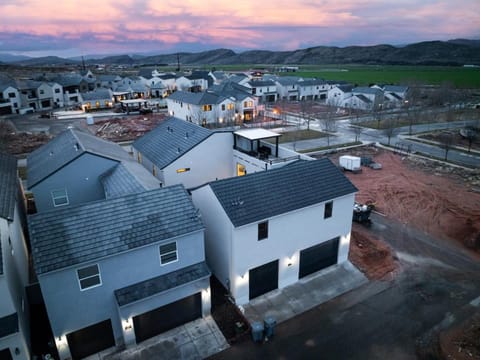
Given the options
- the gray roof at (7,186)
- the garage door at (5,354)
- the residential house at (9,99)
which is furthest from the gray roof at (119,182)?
the residential house at (9,99)

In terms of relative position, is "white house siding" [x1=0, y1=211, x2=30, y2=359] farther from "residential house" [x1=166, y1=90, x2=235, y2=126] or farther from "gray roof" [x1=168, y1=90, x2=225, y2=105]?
"gray roof" [x1=168, y1=90, x2=225, y2=105]

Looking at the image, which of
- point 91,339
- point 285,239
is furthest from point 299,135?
point 91,339

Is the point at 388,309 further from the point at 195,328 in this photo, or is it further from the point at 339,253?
the point at 195,328

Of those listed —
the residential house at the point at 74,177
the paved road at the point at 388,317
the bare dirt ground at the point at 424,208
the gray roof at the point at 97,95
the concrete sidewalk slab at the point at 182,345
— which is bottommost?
the concrete sidewalk slab at the point at 182,345

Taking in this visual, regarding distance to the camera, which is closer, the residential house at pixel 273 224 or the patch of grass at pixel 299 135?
the residential house at pixel 273 224

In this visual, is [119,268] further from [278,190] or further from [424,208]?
[424,208]

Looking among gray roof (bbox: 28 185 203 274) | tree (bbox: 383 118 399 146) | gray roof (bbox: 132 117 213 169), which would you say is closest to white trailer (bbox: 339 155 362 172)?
tree (bbox: 383 118 399 146)

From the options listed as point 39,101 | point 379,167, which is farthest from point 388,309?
point 39,101

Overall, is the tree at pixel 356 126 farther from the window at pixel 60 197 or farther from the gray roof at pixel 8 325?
the gray roof at pixel 8 325
